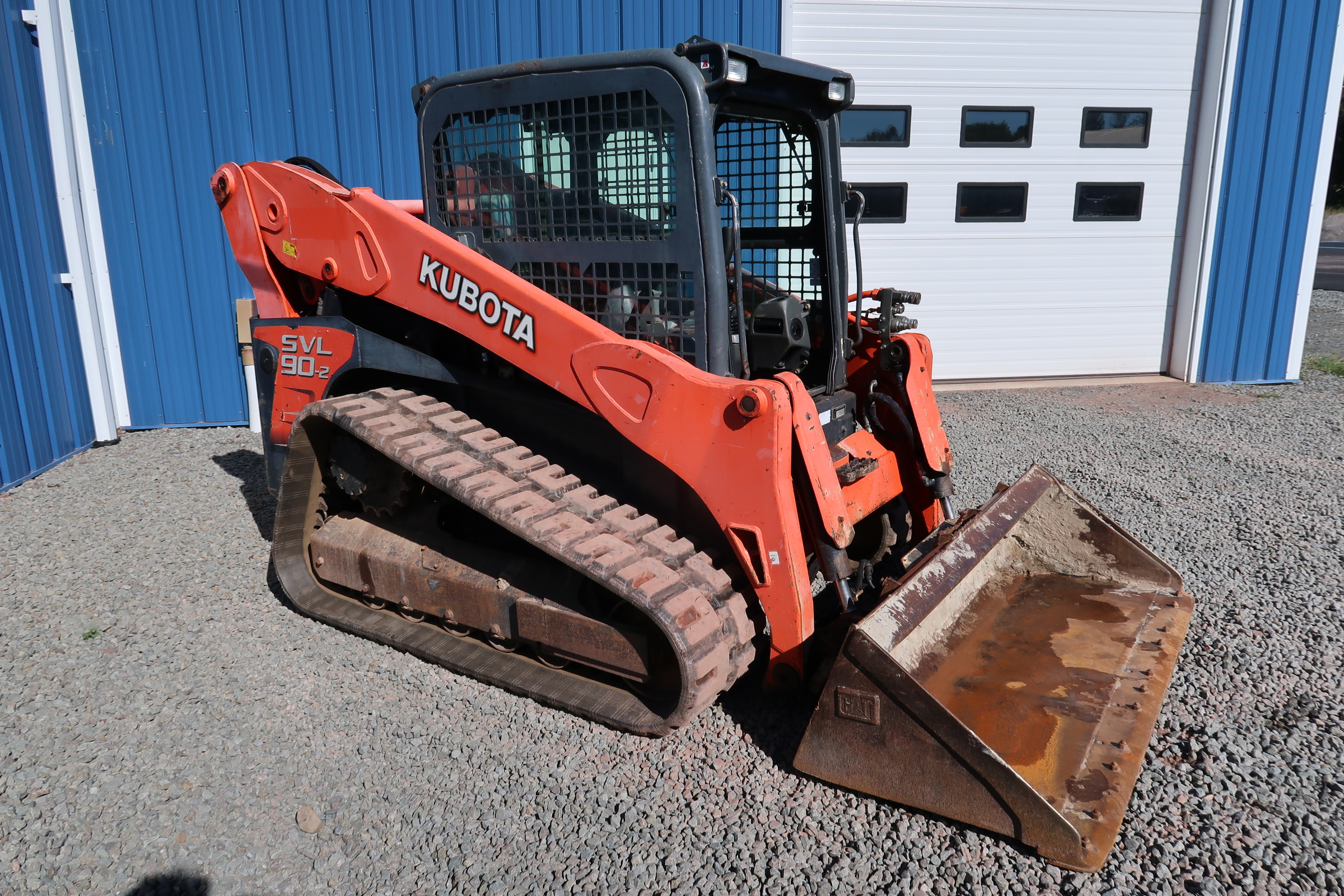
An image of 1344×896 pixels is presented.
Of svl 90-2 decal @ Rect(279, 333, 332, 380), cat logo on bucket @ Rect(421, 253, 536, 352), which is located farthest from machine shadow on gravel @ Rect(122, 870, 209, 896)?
svl 90-2 decal @ Rect(279, 333, 332, 380)

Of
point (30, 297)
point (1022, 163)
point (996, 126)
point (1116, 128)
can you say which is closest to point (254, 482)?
point (30, 297)

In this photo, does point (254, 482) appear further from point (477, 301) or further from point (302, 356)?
point (477, 301)

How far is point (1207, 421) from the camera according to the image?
7.72 meters

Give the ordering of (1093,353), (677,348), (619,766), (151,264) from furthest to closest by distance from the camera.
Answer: (1093,353) → (151,264) → (677,348) → (619,766)

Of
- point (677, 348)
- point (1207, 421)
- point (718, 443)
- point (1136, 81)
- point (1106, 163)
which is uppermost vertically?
point (1136, 81)

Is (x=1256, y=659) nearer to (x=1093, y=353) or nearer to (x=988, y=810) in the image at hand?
(x=988, y=810)

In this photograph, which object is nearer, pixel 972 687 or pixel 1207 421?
pixel 972 687

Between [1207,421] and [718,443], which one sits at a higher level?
[718,443]

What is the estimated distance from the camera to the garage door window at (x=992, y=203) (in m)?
8.88

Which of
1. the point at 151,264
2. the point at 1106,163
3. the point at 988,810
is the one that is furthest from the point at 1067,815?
the point at 1106,163

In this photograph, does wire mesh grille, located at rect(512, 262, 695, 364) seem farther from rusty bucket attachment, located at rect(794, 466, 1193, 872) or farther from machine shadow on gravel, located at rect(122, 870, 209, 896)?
machine shadow on gravel, located at rect(122, 870, 209, 896)

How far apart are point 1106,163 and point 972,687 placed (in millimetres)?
7712

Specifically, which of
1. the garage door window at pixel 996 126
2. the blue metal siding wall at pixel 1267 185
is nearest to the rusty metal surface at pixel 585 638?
the garage door window at pixel 996 126

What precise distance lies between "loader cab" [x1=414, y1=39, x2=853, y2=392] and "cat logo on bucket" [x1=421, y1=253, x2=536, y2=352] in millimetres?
230
